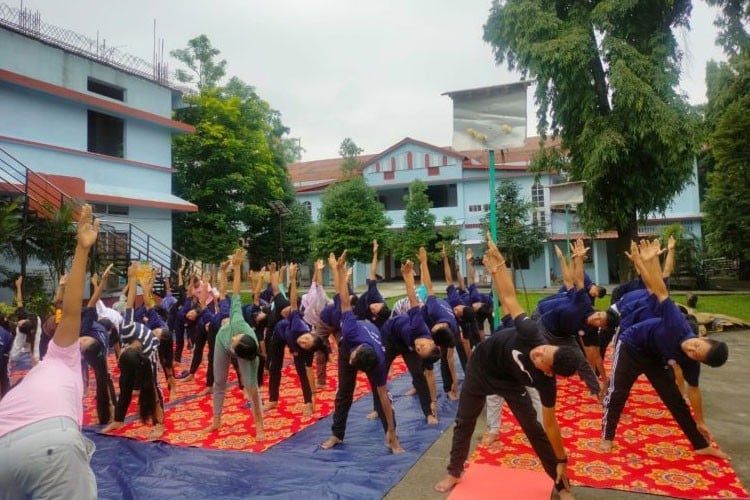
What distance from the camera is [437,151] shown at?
28984 mm

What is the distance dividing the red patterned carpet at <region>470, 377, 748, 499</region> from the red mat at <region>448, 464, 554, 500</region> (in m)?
0.23

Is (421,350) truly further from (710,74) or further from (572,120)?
(710,74)

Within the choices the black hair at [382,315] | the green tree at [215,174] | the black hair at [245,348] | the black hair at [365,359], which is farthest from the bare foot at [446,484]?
the green tree at [215,174]

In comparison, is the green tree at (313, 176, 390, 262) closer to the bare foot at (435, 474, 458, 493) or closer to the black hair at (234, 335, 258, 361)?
the black hair at (234, 335, 258, 361)

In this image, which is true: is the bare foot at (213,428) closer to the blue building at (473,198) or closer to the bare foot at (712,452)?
the bare foot at (712,452)

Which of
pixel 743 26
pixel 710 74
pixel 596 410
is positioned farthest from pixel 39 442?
pixel 710 74

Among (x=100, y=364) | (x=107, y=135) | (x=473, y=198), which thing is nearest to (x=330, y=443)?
(x=100, y=364)

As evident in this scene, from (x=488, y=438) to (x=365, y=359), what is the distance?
1.50m

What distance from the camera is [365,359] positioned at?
4.65 meters

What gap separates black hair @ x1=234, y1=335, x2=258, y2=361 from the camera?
16.8 ft

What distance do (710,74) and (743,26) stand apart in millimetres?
11415

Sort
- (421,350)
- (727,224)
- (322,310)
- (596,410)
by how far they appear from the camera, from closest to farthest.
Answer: (421,350) < (596,410) < (322,310) < (727,224)

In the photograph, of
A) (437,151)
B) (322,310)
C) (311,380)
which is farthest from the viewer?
(437,151)

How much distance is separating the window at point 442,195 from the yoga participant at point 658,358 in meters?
24.8
